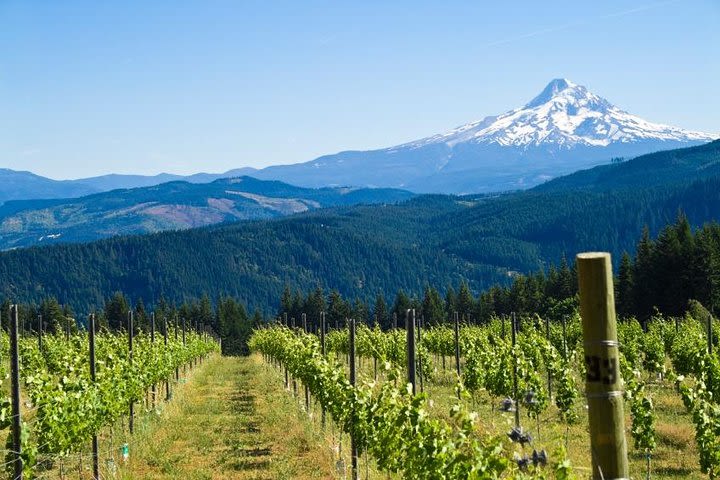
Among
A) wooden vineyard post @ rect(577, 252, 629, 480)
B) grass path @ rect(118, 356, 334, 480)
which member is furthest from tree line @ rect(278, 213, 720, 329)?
wooden vineyard post @ rect(577, 252, 629, 480)

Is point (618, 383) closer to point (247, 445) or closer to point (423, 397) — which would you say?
point (423, 397)

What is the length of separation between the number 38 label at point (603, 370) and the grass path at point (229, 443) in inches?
499

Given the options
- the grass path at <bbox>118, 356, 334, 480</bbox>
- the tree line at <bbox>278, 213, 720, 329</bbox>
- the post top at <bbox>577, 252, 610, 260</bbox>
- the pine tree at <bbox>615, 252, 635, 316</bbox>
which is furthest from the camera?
the pine tree at <bbox>615, 252, 635, 316</bbox>

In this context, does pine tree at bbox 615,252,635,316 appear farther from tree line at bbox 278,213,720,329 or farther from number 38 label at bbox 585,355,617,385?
number 38 label at bbox 585,355,617,385

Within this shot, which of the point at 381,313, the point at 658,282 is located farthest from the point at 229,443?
the point at 381,313

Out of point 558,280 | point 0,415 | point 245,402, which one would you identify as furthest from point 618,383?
point 558,280

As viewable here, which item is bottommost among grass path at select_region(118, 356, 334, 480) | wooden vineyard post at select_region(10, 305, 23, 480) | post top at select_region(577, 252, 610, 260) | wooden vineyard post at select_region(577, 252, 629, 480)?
grass path at select_region(118, 356, 334, 480)

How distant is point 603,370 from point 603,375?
0.09ft

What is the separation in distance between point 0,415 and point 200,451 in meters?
7.51

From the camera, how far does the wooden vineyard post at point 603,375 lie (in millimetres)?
4363

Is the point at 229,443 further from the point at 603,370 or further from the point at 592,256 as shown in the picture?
the point at 592,256

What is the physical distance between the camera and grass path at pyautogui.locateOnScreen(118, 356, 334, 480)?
1705 cm

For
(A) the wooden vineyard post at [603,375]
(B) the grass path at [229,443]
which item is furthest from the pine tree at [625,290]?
(A) the wooden vineyard post at [603,375]

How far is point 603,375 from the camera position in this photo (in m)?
4.37
